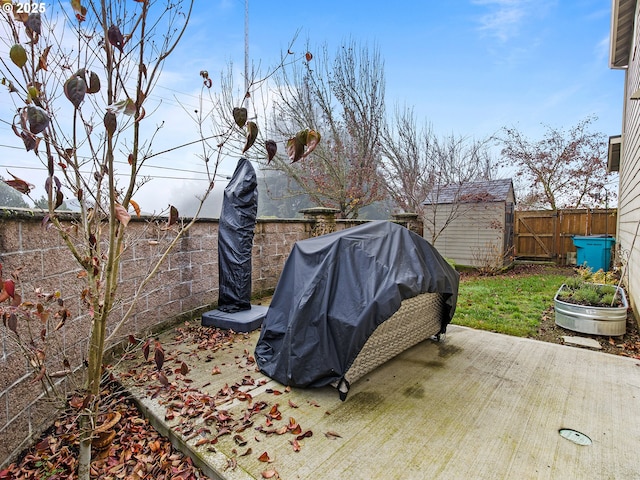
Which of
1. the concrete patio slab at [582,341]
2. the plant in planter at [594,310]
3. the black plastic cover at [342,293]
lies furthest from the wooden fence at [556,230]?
the black plastic cover at [342,293]

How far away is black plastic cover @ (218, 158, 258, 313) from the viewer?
14.2 ft

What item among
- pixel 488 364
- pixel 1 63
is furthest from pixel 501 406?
pixel 1 63

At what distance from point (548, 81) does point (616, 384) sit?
9172 mm

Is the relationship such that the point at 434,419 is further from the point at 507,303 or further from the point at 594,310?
the point at 507,303

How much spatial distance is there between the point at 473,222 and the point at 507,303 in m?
5.36

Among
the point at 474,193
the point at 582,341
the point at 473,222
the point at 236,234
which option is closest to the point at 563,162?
the point at 474,193

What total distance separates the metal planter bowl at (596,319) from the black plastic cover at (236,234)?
4.08 metres

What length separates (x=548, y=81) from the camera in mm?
9109

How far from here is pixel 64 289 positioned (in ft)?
8.70

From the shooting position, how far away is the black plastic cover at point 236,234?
170 inches

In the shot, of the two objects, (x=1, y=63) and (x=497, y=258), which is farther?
(x=497, y=258)

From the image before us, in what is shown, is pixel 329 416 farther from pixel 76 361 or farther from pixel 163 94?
pixel 163 94

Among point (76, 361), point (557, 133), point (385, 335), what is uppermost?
point (557, 133)

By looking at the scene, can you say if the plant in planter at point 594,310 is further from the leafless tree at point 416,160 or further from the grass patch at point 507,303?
the leafless tree at point 416,160
